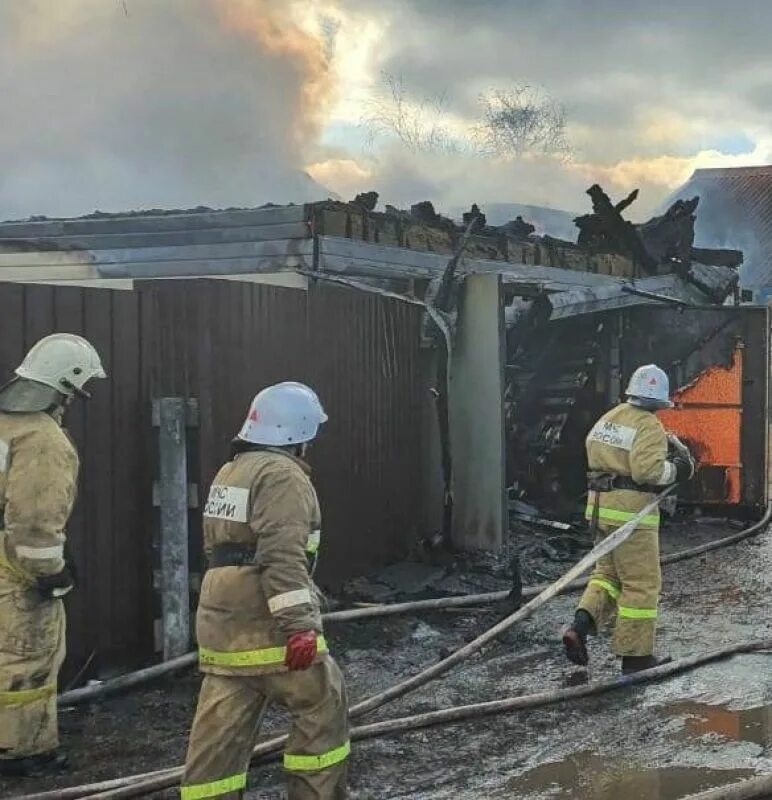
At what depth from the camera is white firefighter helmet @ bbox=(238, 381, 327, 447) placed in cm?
339

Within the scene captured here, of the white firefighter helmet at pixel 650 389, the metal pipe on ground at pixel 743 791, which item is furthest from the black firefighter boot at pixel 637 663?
the metal pipe on ground at pixel 743 791

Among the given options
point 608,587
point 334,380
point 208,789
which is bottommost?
point 208,789

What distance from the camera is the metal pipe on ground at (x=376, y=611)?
4656 millimetres

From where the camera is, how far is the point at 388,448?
7.50 m

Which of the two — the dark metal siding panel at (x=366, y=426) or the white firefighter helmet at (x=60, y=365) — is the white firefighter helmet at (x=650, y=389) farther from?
the white firefighter helmet at (x=60, y=365)

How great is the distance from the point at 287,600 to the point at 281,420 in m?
0.65

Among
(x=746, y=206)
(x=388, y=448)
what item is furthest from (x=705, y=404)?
(x=746, y=206)

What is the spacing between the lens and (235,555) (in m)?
3.27

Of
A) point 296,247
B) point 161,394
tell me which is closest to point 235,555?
point 161,394

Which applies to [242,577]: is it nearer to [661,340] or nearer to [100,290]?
[100,290]

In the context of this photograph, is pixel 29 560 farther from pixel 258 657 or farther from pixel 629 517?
pixel 629 517

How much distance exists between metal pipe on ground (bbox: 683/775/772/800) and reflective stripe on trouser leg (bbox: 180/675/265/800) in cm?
161

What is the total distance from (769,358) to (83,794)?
886 cm

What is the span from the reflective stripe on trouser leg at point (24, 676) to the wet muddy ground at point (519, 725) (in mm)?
172
